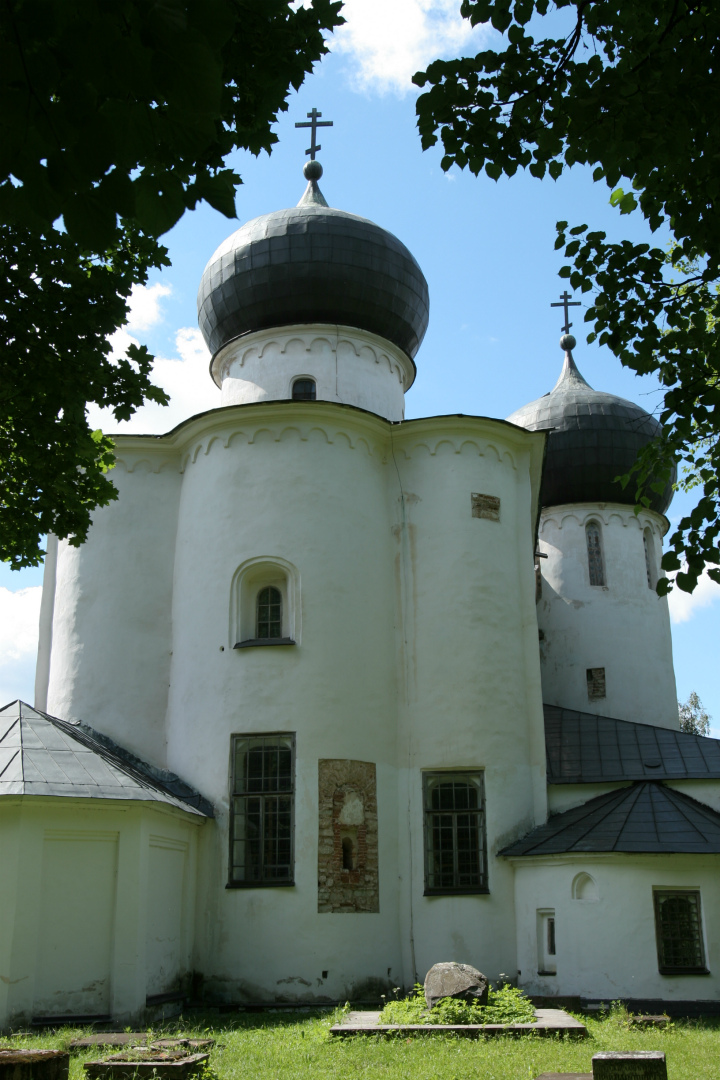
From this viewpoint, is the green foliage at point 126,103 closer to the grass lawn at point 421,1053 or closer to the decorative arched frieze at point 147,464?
the grass lawn at point 421,1053

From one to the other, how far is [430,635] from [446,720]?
130 cm

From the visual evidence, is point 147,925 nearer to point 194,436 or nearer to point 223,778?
point 223,778

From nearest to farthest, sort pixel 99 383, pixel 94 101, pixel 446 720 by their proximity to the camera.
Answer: pixel 94 101
pixel 99 383
pixel 446 720

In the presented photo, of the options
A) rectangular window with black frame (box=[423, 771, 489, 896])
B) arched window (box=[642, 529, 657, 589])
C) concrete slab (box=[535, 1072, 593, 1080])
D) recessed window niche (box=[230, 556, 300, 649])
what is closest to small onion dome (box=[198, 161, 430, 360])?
recessed window niche (box=[230, 556, 300, 649])

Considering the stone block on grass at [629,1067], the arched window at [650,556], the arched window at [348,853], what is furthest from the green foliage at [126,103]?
the arched window at [650,556]

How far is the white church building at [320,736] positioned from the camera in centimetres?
1204

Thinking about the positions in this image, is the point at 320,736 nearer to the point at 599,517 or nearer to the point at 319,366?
the point at 319,366

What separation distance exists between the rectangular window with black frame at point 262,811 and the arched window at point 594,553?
10.0 m

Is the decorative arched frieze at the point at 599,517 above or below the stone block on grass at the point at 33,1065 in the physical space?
above

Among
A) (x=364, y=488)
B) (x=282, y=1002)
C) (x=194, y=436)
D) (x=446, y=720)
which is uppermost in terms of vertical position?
(x=194, y=436)

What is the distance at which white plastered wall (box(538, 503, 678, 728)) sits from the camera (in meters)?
21.0

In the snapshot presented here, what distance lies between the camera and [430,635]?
1506 centimetres

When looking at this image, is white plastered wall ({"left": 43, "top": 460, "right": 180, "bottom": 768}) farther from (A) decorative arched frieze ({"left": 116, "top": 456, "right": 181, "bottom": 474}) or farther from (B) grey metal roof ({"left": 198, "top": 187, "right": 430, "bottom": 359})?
(B) grey metal roof ({"left": 198, "top": 187, "right": 430, "bottom": 359})

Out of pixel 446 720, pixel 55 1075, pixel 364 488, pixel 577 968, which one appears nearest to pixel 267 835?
pixel 446 720
